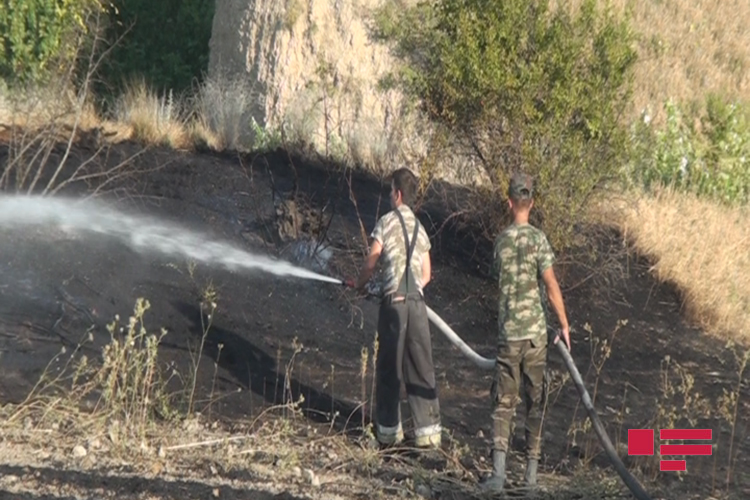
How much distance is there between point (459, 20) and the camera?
1203 centimetres

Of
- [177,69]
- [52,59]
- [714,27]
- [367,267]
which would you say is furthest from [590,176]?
[714,27]

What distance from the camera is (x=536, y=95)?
1202cm

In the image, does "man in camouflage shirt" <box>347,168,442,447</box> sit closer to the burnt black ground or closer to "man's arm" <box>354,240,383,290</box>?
"man's arm" <box>354,240,383,290</box>

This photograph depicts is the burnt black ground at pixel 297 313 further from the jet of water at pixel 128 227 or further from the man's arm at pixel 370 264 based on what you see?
the man's arm at pixel 370 264

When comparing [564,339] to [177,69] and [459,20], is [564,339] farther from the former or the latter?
[177,69]

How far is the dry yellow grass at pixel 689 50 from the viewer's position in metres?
26.0

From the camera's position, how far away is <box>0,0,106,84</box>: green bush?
14414 millimetres

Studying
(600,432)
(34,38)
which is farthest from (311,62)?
(600,432)

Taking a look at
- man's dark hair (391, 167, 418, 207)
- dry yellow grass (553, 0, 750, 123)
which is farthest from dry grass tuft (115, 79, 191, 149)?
dry yellow grass (553, 0, 750, 123)

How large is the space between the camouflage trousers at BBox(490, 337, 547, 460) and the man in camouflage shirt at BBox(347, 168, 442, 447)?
0.78 metres

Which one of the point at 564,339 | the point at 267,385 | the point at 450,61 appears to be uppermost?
the point at 450,61

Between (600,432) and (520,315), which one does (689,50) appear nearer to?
(520,315)

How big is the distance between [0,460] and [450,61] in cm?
680

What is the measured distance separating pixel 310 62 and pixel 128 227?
6.33 metres
